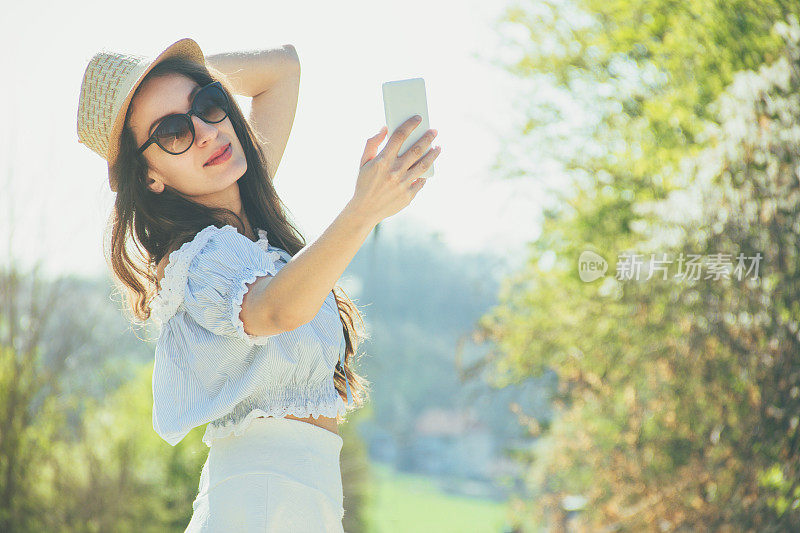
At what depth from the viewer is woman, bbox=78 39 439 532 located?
1.16 m

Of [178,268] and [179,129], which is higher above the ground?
[179,129]

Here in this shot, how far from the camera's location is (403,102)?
1.01 m

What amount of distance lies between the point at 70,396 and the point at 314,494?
17.5ft

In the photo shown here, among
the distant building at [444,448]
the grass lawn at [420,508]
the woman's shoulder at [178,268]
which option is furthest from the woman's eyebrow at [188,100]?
the distant building at [444,448]

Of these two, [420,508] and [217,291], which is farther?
[420,508]

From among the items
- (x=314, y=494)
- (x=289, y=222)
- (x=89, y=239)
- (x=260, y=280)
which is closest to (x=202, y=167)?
(x=289, y=222)

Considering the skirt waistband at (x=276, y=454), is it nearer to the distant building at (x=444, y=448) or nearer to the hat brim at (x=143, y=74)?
the hat brim at (x=143, y=74)

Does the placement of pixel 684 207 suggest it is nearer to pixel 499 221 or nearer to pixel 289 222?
pixel 289 222

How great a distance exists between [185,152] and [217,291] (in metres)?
0.32

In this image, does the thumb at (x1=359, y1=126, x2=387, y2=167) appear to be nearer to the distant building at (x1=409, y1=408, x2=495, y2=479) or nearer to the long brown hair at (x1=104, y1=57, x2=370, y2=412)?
the long brown hair at (x1=104, y1=57, x2=370, y2=412)

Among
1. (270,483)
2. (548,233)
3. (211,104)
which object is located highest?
(211,104)

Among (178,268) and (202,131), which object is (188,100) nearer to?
(202,131)

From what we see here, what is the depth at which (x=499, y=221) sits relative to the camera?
20.9ft

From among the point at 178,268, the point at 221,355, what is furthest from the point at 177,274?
the point at 221,355
